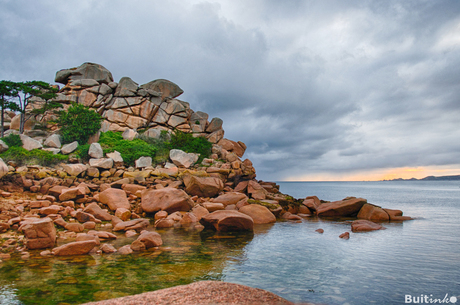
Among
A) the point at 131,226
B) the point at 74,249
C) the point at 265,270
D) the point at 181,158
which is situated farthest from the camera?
the point at 181,158

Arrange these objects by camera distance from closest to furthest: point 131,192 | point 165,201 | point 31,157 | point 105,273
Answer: point 105,273 → point 165,201 → point 131,192 → point 31,157

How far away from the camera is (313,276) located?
7465mm

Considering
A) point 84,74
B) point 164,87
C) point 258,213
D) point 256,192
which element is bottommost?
point 258,213

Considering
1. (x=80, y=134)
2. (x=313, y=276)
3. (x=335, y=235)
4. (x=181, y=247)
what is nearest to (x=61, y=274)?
(x=181, y=247)

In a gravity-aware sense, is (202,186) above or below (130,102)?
below

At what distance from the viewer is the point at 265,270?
791cm

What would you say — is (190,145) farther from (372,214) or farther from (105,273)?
(105,273)

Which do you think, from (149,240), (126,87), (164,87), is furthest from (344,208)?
(126,87)

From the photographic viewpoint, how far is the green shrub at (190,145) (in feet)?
109

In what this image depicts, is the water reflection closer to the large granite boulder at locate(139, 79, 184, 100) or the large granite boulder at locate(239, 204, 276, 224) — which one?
the large granite boulder at locate(239, 204, 276, 224)

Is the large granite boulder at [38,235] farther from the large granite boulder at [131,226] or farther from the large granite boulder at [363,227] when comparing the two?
the large granite boulder at [363,227]

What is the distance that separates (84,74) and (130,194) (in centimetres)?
3136

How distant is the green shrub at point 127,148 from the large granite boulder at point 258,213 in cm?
1556

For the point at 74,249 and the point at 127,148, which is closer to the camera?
the point at 74,249
